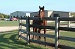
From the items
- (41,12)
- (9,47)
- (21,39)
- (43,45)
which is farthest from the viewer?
(21,39)

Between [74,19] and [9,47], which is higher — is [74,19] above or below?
above

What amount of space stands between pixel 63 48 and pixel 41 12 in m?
3.52

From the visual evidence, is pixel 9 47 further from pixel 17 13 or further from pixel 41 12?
pixel 17 13

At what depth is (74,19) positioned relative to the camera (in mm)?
9664

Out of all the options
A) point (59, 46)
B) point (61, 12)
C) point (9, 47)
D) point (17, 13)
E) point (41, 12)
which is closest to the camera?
point (59, 46)

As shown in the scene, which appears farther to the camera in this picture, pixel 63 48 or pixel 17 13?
pixel 17 13

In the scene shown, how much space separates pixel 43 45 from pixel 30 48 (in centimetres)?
141

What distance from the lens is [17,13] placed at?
128500 mm

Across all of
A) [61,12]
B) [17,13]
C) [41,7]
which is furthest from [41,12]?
[17,13]

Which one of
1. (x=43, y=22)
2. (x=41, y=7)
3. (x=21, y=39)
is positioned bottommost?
(x=21, y=39)

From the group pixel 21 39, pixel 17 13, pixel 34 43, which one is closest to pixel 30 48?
pixel 34 43

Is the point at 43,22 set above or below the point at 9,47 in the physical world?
above

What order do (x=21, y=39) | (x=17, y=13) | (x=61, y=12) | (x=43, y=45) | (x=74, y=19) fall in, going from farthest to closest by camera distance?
(x=17, y=13), (x=61, y=12), (x=21, y=39), (x=43, y=45), (x=74, y=19)

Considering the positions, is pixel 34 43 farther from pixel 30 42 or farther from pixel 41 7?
pixel 41 7
